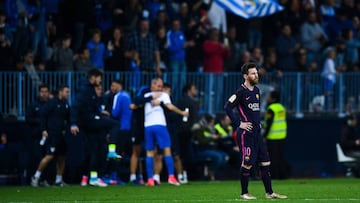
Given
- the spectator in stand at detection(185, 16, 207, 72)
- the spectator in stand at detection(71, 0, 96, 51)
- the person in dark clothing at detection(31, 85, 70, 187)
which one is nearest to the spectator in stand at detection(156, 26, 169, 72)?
the spectator in stand at detection(185, 16, 207, 72)

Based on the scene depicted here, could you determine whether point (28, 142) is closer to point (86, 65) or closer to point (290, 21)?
point (86, 65)

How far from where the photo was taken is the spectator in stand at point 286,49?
31062 millimetres

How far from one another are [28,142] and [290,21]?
8825mm

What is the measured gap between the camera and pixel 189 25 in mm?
29906

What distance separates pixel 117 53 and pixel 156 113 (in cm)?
416

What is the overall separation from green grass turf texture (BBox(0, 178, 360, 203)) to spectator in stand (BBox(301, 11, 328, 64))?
793 centimetres

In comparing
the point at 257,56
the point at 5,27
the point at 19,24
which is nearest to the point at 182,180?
the point at 257,56

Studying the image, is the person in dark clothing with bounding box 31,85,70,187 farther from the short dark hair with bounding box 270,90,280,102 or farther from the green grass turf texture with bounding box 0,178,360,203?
the short dark hair with bounding box 270,90,280,102

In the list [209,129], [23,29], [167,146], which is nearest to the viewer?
[167,146]

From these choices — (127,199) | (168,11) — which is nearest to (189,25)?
(168,11)

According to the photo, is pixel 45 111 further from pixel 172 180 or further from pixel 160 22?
pixel 160 22

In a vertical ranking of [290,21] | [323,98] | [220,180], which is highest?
[290,21]

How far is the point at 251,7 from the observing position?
97.8ft

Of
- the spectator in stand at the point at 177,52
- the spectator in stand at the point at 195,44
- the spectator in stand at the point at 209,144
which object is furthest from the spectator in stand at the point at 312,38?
the spectator in stand at the point at 209,144
